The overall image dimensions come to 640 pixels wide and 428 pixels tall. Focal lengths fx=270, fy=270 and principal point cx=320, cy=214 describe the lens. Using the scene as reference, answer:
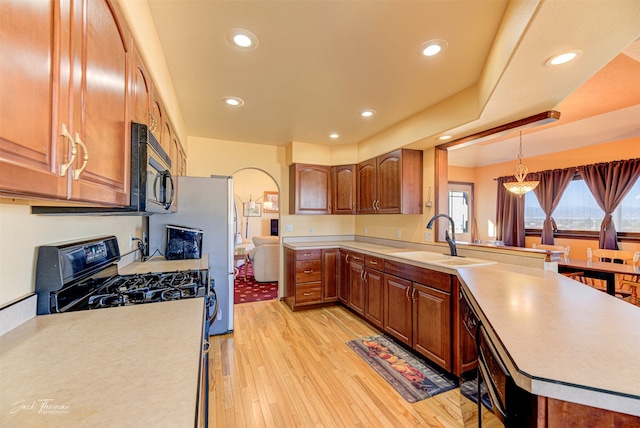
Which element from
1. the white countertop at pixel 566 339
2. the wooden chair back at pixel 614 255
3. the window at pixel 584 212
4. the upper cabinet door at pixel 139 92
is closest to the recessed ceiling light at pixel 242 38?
the upper cabinet door at pixel 139 92

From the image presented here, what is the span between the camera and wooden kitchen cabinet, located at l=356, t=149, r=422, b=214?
3086 mm

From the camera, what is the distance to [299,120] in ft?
9.84

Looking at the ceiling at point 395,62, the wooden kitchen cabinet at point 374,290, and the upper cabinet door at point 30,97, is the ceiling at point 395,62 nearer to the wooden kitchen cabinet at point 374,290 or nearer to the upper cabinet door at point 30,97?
the upper cabinet door at point 30,97

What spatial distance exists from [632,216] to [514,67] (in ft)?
14.0

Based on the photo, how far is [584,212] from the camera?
4.43m

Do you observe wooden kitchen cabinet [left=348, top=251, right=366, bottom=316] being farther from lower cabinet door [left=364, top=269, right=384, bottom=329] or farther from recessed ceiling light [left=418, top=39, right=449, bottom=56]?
recessed ceiling light [left=418, top=39, right=449, bottom=56]

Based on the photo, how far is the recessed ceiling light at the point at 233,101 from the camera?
8.09 feet

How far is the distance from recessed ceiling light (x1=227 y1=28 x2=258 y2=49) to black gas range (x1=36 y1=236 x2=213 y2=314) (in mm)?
1387

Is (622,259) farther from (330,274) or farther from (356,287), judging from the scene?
(330,274)

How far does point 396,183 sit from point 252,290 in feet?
10.0

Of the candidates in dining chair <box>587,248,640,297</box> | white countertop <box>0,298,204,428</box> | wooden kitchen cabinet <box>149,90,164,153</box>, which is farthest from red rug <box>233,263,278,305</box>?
dining chair <box>587,248,640,297</box>

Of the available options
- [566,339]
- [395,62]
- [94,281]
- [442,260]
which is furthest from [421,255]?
[94,281]

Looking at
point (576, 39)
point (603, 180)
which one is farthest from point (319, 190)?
point (603, 180)

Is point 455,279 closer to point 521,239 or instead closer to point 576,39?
point 576,39
